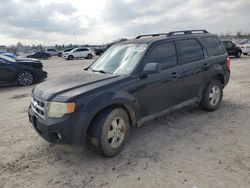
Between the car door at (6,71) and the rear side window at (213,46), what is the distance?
8.52 meters

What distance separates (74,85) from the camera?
13.3 feet

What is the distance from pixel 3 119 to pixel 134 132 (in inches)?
130

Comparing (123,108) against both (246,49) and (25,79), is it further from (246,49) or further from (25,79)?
(246,49)

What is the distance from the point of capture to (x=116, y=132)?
4113mm

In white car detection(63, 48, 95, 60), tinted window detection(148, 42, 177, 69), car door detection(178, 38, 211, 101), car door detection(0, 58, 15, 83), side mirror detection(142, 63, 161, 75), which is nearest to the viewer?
side mirror detection(142, 63, 161, 75)

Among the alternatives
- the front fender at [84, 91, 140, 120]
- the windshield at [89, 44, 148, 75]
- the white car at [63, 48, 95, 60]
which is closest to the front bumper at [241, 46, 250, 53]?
the white car at [63, 48, 95, 60]

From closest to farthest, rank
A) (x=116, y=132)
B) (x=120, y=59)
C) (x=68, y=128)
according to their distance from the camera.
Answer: (x=68, y=128)
(x=116, y=132)
(x=120, y=59)

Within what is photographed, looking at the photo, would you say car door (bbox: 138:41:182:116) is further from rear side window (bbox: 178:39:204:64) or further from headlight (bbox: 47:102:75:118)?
headlight (bbox: 47:102:75:118)

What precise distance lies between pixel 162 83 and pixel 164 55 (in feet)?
1.89

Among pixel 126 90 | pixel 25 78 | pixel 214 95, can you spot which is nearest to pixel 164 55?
pixel 126 90

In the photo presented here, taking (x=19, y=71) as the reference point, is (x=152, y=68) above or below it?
above

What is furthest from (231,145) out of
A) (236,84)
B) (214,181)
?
(236,84)

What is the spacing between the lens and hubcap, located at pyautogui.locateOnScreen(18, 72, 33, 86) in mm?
11398

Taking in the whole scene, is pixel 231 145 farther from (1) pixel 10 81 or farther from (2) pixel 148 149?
(1) pixel 10 81
